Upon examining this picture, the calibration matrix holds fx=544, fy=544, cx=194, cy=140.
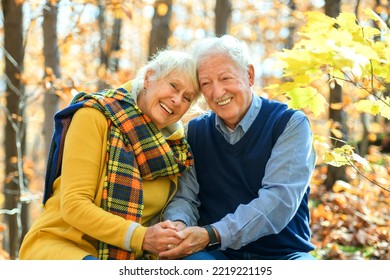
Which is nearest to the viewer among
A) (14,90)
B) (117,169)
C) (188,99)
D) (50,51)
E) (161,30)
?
(117,169)

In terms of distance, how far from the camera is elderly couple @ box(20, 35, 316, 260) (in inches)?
102

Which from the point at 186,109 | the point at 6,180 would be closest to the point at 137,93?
the point at 186,109

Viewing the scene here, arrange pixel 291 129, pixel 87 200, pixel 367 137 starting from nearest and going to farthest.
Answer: pixel 87 200
pixel 291 129
pixel 367 137

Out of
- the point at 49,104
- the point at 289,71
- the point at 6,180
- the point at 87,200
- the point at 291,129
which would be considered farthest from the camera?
the point at 6,180

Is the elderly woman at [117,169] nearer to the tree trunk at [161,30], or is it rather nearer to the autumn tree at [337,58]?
the autumn tree at [337,58]

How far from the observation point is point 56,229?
266 cm

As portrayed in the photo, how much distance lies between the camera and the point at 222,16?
7.14m

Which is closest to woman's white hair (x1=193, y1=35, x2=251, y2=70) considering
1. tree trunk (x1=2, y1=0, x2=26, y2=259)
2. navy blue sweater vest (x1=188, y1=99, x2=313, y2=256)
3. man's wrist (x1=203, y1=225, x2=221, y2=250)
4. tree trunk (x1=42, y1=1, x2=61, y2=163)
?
navy blue sweater vest (x1=188, y1=99, x2=313, y2=256)

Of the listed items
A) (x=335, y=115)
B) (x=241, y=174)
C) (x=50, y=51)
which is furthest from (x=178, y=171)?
(x=335, y=115)

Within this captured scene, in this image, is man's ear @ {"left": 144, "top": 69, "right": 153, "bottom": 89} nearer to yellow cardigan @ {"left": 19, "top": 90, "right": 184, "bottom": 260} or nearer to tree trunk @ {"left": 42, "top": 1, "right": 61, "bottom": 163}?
yellow cardigan @ {"left": 19, "top": 90, "right": 184, "bottom": 260}

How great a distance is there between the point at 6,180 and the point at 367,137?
19.6 feet

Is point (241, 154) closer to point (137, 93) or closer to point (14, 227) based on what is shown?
point (137, 93)

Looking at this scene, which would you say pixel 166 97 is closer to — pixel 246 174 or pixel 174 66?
pixel 174 66

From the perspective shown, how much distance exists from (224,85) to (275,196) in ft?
2.11
